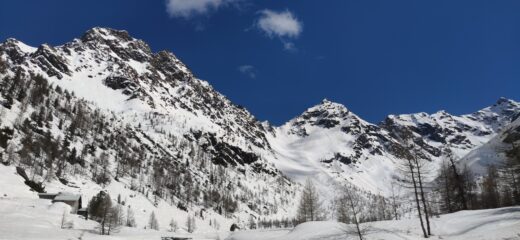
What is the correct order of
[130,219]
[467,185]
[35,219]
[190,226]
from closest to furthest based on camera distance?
[35,219]
[467,185]
[130,219]
[190,226]

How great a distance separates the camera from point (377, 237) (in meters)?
43.2

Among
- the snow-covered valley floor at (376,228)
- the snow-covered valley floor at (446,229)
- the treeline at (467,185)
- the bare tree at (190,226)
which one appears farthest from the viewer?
the bare tree at (190,226)

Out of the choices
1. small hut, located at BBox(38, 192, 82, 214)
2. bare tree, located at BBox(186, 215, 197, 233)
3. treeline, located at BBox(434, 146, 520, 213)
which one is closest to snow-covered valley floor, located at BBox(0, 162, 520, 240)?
treeline, located at BBox(434, 146, 520, 213)

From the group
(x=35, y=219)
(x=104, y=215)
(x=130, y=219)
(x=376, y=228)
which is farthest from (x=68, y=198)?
(x=376, y=228)

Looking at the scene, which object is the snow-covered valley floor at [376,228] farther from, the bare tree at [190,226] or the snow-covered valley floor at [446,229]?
the bare tree at [190,226]

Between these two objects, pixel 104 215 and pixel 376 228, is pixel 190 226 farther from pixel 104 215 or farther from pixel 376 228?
pixel 376 228

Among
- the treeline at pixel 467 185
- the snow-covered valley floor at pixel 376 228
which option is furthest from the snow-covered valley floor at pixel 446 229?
the treeline at pixel 467 185

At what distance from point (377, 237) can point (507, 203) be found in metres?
54.9

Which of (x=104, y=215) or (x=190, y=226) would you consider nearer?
(x=104, y=215)

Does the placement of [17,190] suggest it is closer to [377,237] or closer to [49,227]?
[49,227]

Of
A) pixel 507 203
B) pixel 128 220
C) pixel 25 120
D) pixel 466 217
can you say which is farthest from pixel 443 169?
pixel 25 120

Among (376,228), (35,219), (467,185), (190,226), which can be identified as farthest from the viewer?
(190,226)

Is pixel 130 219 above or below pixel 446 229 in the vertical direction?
above

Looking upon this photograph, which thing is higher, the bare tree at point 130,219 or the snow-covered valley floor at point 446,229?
the bare tree at point 130,219
